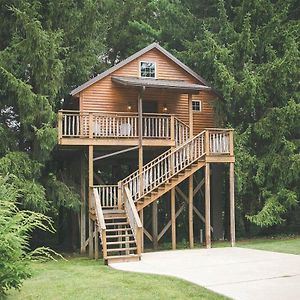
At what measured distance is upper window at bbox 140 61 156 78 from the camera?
20.3 meters

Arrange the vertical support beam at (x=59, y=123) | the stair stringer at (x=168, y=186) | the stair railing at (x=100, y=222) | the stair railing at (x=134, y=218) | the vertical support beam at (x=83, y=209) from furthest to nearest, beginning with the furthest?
the vertical support beam at (x=83, y=209) → the stair stringer at (x=168, y=186) → the vertical support beam at (x=59, y=123) → the stair railing at (x=134, y=218) → the stair railing at (x=100, y=222)

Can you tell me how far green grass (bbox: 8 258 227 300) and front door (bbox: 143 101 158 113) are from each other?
10498 mm

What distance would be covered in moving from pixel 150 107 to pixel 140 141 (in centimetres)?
395

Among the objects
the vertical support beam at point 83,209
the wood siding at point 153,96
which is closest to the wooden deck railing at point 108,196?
the vertical support beam at point 83,209

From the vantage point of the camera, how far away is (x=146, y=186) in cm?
1694

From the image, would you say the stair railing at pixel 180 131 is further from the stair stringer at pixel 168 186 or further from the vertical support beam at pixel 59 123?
the vertical support beam at pixel 59 123

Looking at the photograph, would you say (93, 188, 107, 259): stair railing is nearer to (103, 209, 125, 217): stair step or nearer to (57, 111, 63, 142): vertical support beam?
(103, 209, 125, 217): stair step

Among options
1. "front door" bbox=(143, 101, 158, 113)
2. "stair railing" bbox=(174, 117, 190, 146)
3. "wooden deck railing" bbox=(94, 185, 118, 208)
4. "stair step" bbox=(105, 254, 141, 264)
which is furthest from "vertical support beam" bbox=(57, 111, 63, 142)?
"front door" bbox=(143, 101, 158, 113)

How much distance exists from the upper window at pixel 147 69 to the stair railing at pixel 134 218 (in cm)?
640

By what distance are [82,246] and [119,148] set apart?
4103mm

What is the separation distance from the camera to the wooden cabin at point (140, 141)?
1641 cm

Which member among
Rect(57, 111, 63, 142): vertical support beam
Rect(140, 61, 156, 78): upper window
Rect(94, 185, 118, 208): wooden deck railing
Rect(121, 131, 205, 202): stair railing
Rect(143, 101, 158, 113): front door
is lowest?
Rect(94, 185, 118, 208): wooden deck railing

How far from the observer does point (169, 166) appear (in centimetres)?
1708

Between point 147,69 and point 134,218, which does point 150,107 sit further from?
point 134,218
